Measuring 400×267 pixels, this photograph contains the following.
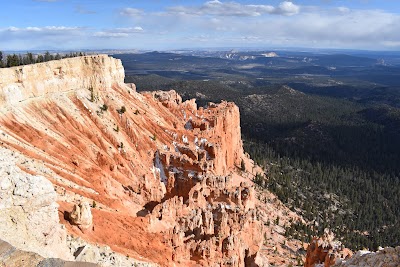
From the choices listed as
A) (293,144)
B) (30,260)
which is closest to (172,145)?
(30,260)

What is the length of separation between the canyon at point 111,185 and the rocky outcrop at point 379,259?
14265 millimetres

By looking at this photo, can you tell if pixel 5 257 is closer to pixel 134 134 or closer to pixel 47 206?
pixel 47 206

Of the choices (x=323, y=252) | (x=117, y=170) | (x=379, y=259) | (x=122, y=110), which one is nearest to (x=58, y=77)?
(x=122, y=110)

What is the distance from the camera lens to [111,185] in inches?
1672

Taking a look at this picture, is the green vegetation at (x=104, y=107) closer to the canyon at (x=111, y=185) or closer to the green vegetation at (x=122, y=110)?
the canyon at (x=111, y=185)

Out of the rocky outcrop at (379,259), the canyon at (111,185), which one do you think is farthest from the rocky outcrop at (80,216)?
the rocky outcrop at (379,259)

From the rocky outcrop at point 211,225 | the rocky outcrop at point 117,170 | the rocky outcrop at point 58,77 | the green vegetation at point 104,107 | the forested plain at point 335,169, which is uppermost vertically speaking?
the rocky outcrop at point 58,77

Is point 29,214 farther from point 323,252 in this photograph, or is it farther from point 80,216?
point 323,252

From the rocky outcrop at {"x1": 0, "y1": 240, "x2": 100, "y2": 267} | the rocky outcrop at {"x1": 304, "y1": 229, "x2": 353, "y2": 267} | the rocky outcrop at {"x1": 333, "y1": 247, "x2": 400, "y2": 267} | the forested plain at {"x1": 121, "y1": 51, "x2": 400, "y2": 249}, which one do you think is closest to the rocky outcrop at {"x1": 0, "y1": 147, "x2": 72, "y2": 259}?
the rocky outcrop at {"x1": 0, "y1": 240, "x2": 100, "y2": 267}

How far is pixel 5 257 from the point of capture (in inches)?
517

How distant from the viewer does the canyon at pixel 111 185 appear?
66.1ft

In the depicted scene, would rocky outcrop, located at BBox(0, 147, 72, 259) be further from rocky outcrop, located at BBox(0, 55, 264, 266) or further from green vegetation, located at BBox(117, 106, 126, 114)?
green vegetation, located at BBox(117, 106, 126, 114)

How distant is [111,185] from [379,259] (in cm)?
3034

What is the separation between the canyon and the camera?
A: 20156mm
